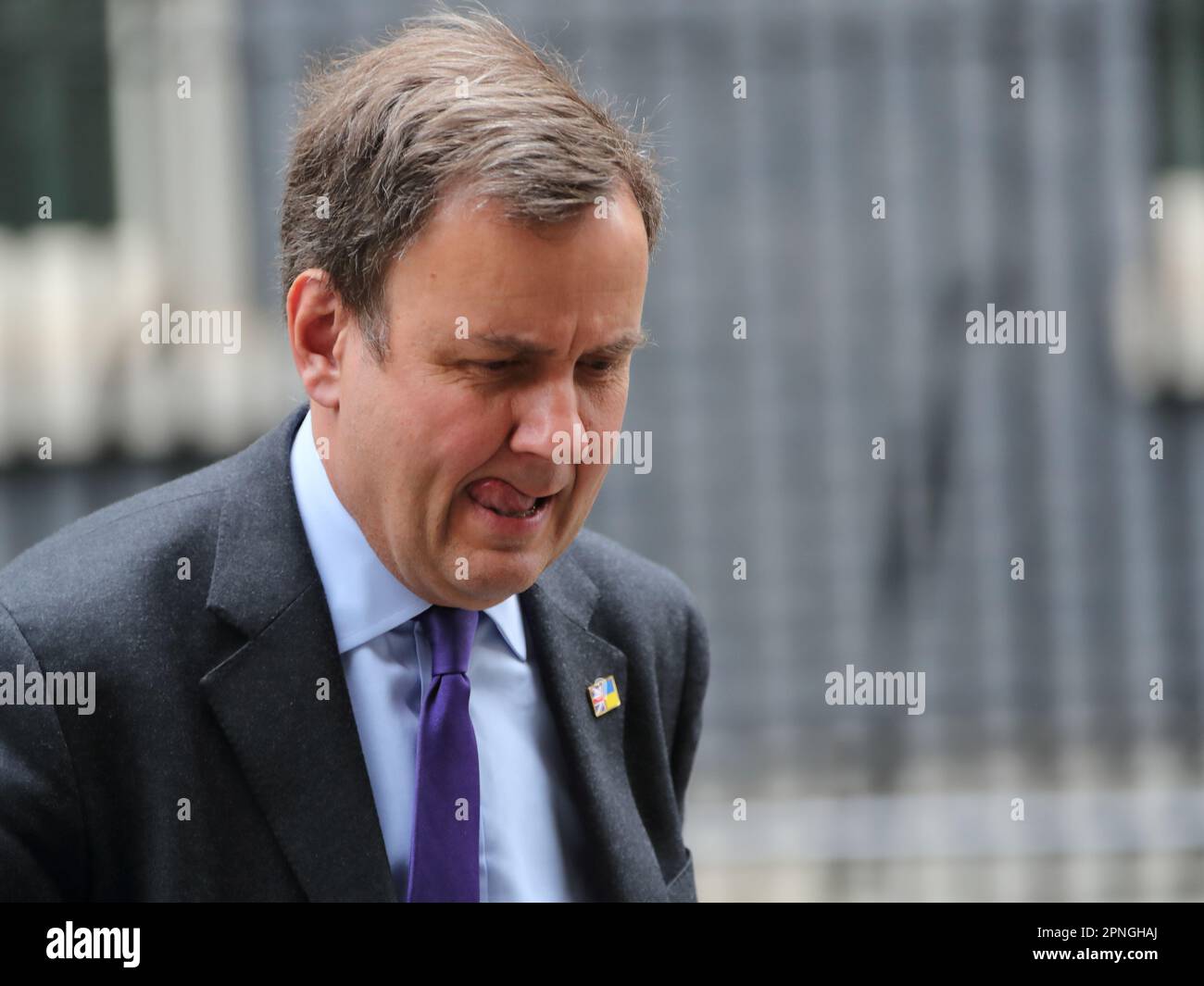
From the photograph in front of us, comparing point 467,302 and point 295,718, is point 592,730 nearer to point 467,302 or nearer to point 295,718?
point 295,718

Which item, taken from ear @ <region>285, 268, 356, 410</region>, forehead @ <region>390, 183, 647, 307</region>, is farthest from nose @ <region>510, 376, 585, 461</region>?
ear @ <region>285, 268, 356, 410</region>

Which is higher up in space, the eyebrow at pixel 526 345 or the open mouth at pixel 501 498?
the eyebrow at pixel 526 345

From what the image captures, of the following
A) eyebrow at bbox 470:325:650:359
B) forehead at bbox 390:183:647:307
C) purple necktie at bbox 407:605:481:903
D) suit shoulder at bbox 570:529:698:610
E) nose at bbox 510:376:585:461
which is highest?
forehead at bbox 390:183:647:307

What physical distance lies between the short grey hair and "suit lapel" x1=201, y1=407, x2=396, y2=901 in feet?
1.12

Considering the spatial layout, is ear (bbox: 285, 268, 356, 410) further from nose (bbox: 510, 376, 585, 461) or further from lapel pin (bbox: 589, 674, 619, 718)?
lapel pin (bbox: 589, 674, 619, 718)

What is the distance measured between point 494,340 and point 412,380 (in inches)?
4.8

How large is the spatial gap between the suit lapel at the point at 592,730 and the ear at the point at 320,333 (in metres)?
0.45

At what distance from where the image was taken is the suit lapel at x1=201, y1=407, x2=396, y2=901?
6.66 feet

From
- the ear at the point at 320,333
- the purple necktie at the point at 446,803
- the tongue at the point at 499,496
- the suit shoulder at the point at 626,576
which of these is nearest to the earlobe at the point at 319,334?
the ear at the point at 320,333

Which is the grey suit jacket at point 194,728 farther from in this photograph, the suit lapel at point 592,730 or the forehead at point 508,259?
the forehead at point 508,259

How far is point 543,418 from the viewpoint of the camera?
2.00 metres

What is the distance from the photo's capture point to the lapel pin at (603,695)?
2.35 m

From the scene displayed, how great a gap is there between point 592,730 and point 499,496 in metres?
0.45

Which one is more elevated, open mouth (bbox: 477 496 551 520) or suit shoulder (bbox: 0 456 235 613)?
open mouth (bbox: 477 496 551 520)
